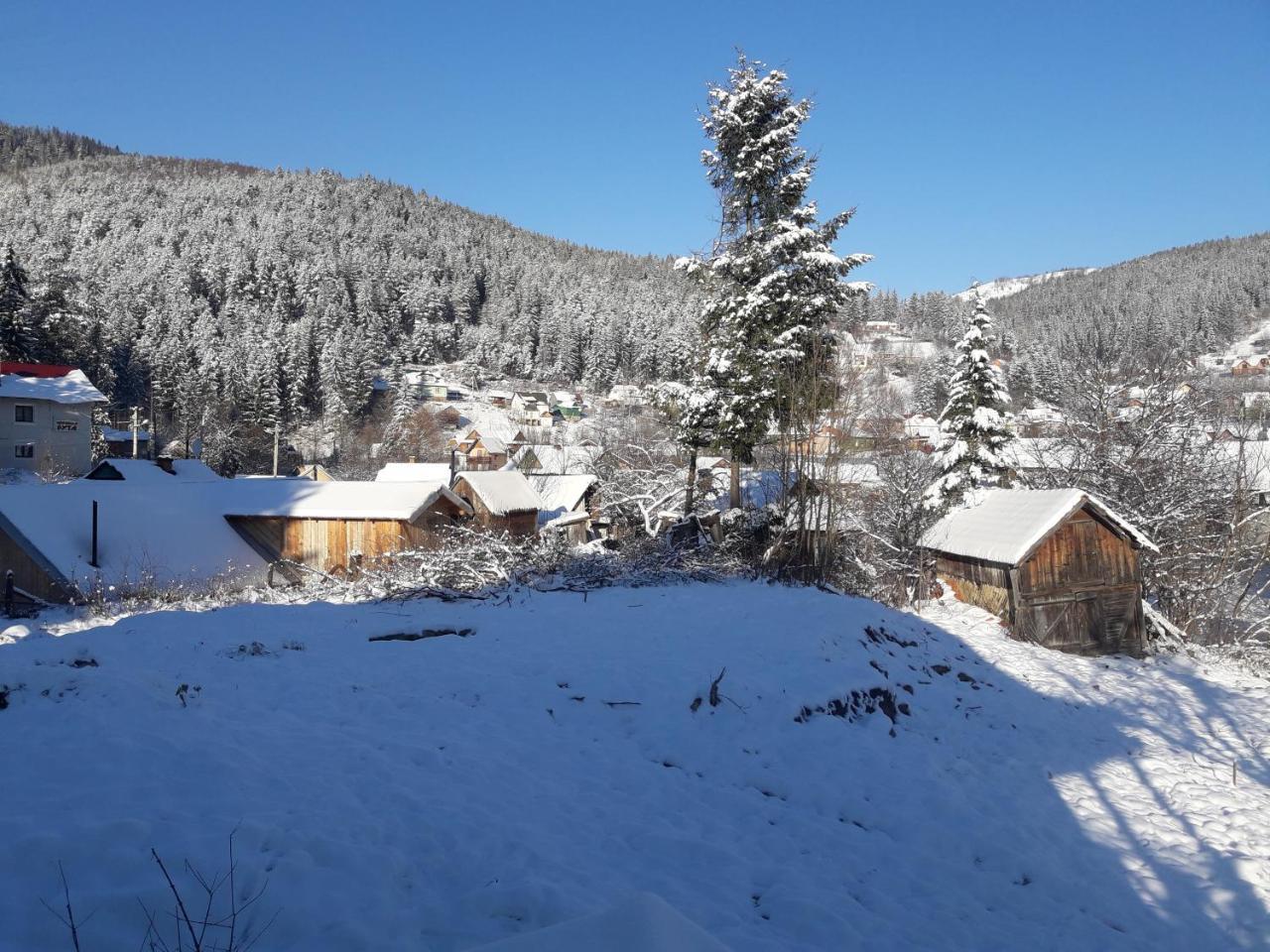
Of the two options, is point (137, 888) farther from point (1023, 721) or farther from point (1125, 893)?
point (1023, 721)

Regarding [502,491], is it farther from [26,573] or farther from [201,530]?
[26,573]

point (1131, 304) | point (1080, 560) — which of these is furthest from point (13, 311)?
point (1131, 304)

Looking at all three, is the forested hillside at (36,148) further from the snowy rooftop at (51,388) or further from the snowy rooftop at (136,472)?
the snowy rooftop at (136,472)

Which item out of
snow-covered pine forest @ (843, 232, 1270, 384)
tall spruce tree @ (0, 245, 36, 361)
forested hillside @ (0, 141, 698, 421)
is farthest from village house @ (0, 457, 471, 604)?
snow-covered pine forest @ (843, 232, 1270, 384)

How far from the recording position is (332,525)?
23.7 meters

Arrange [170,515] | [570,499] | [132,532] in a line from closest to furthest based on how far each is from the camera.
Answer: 1. [132,532]
2. [170,515]
3. [570,499]

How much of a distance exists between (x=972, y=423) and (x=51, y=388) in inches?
1972

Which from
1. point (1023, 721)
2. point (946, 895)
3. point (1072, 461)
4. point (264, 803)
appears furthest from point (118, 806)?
point (1072, 461)

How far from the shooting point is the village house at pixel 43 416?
4162 centimetres

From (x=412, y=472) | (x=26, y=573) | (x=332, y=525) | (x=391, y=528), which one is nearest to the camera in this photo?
(x=26, y=573)

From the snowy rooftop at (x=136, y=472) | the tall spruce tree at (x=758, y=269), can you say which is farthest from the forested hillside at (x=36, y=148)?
the tall spruce tree at (x=758, y=269)

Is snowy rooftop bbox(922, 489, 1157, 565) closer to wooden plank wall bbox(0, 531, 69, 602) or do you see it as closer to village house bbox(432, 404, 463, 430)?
wooden plank wall bbox(0, 531, 69, 602)

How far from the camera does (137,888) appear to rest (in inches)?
160

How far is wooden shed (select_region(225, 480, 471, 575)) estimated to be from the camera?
23.3 metres
